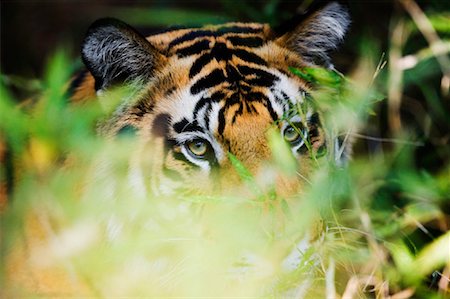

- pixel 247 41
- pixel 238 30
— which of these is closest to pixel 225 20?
pixel 238 30

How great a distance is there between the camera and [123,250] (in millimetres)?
1695

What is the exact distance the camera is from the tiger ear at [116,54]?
1.97 m

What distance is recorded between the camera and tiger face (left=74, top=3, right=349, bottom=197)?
1.94 meters

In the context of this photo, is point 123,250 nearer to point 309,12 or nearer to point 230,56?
point 230,56

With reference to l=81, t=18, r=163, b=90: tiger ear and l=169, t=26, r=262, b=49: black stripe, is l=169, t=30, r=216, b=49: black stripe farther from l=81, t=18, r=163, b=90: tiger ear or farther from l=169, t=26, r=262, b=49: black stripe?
l=81, t=18, r=163, b=90: tiger ear

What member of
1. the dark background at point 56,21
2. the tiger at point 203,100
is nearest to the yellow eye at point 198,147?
the tiger at point 203,100

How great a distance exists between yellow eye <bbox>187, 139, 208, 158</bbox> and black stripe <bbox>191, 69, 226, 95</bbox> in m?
0.16

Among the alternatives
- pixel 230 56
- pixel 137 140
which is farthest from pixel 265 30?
pixel 137 140

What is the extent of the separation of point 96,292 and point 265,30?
953mm

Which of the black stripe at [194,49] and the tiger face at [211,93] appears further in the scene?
the black stripe at [194,49]

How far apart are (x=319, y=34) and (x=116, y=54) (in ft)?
2.04

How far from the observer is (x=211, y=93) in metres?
2.02

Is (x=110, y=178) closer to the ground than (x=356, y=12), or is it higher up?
closer to the ground

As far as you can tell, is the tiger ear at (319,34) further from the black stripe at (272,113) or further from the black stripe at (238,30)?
the black stripe at (272,113)
